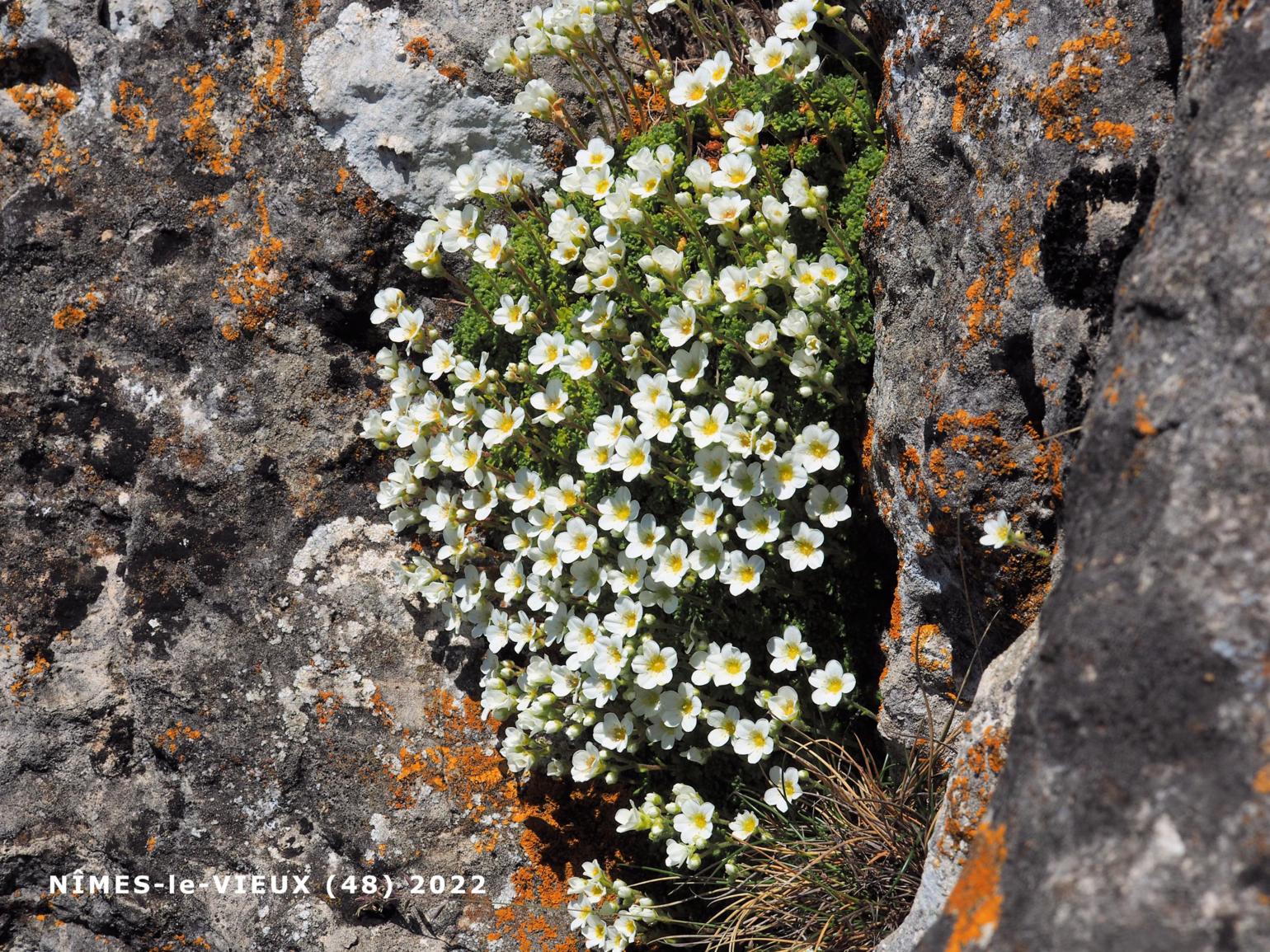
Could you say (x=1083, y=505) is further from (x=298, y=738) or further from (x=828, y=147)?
(x=298, y=738)

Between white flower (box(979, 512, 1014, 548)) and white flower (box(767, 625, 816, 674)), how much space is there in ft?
2.57

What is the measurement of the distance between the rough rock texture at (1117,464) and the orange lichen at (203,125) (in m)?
2.76

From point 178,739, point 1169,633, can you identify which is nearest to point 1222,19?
point 1169,633

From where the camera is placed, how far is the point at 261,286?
384cm

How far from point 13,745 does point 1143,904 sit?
376 cm

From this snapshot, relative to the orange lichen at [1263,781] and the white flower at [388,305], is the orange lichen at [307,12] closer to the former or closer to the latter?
the white flower at [388,305]

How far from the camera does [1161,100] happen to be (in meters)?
2.34

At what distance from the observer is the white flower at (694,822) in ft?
10.3

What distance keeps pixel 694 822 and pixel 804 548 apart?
910 mm

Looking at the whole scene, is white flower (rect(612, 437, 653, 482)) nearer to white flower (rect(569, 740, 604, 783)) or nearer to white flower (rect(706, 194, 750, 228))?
white flower (rect(706, 194, 750, 228))

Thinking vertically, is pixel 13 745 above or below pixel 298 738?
below

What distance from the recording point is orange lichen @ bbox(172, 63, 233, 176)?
12.9 feet

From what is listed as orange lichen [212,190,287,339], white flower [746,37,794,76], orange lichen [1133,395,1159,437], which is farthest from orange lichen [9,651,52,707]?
orange lichen [1133,395,1159,437]

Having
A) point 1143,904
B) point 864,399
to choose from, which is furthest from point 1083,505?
point 864,399
